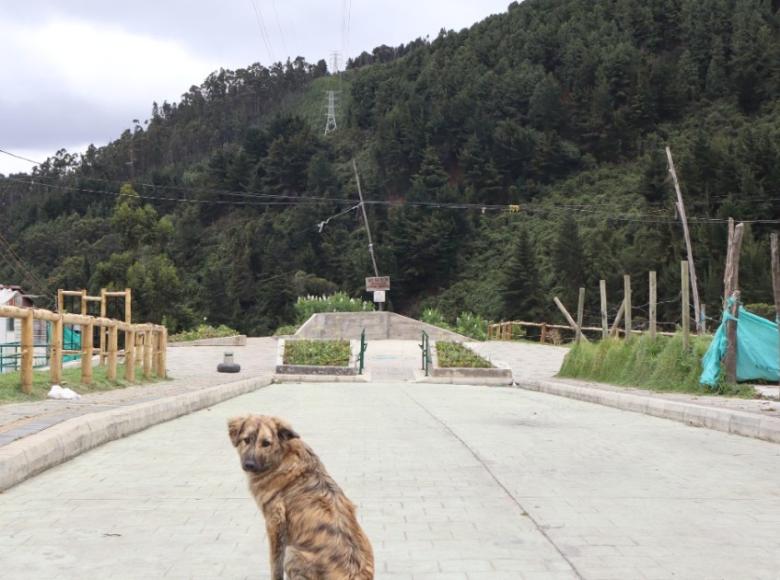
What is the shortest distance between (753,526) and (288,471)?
137 inches

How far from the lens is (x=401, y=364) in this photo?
30.5 m

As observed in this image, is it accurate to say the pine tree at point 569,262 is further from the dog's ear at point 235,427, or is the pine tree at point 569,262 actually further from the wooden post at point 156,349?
the dog's ear at point 235,427

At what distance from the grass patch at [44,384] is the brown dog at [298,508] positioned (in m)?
8.60

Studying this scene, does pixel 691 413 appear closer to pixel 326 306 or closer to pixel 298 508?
pixel 298 508

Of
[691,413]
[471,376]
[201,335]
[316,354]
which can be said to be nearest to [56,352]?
[691,413]

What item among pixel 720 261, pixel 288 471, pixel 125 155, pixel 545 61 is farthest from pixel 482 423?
pixel 125 155

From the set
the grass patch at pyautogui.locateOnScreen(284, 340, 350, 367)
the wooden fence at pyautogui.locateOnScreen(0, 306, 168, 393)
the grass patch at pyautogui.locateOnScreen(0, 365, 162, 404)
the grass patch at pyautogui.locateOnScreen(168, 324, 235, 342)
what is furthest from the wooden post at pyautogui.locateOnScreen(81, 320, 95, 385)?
the grass patch at pyautogui.locateOnScreen(168, 324, 235, 342)

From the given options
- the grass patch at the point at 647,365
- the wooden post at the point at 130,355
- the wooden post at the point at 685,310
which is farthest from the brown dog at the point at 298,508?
the wooden post at the point at 685,310

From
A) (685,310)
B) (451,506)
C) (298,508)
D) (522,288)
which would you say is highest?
(522,288)

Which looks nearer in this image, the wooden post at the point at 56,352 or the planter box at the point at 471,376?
the wooden post at the point at 56,352

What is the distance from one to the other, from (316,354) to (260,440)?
913 inches

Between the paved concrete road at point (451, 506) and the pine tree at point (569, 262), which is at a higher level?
the pine tree at point (569, 262)

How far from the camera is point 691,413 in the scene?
12570 mm

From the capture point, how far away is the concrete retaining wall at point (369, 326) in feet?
146
